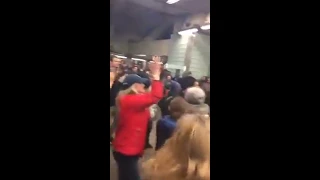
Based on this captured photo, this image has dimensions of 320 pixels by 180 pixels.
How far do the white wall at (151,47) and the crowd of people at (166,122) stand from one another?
0.03 m

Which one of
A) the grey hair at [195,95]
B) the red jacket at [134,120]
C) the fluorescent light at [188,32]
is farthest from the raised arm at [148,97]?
the fluorescent light at [188,32]

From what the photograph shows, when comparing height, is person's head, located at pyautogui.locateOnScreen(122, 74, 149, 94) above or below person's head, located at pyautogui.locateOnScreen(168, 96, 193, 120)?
above

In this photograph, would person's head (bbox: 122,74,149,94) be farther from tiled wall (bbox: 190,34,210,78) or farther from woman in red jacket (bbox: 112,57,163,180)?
tiled wall (bbox: 190,34,210,78)

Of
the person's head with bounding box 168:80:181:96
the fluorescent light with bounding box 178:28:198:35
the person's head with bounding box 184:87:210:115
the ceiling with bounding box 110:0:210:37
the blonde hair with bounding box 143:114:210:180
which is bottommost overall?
the blonde hair with bounding box 143:114:210:180

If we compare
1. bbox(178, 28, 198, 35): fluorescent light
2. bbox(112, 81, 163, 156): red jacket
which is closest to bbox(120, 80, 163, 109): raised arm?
bbox(112, 81, 163, 156): red jacket

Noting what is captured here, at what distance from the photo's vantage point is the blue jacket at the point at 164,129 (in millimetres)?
1382

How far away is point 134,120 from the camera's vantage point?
1.38 m

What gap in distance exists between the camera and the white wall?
4.50ft

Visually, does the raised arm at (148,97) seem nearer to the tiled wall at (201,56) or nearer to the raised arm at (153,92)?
the raised arm at (153,92)
